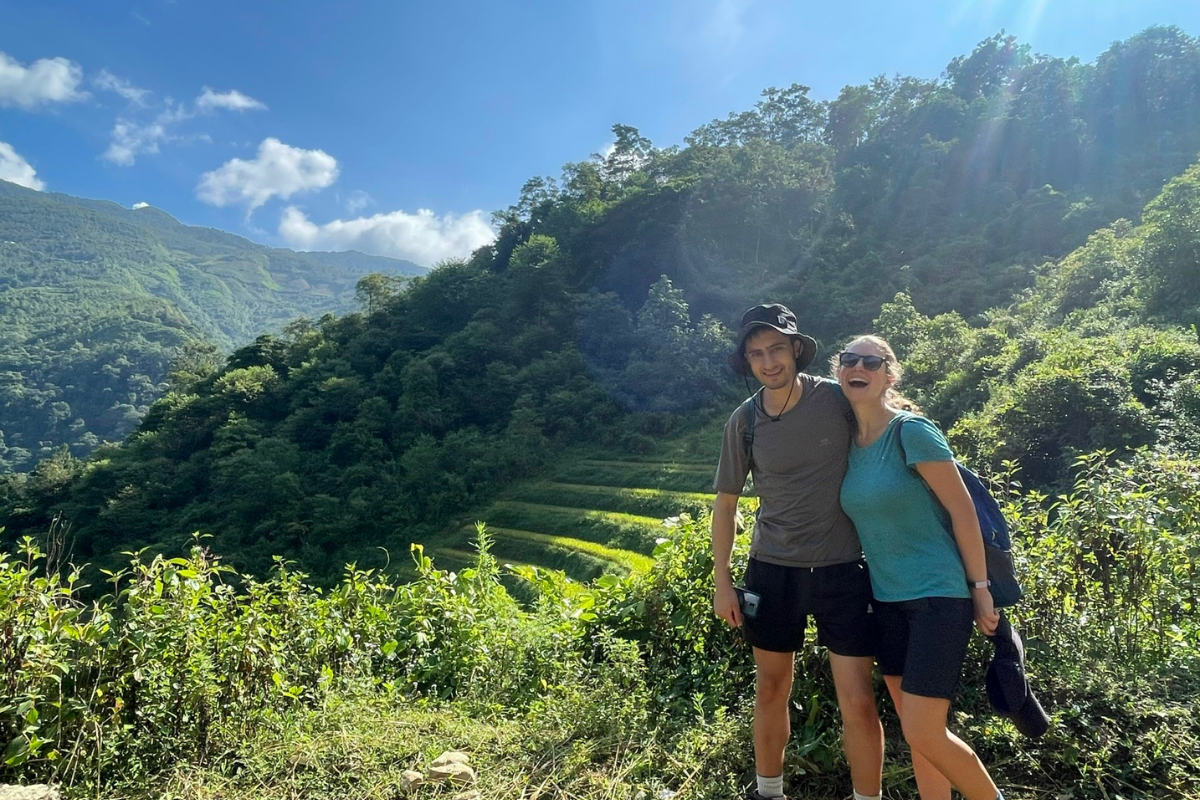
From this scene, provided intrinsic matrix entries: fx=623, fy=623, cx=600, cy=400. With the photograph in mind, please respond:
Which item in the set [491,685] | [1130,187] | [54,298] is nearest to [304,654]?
[491,685]

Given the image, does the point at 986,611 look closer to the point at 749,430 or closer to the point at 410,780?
the point at 749,430

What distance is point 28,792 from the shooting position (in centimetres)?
172

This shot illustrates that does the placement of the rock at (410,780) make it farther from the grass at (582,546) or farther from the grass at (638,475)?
the grass at (638,475)

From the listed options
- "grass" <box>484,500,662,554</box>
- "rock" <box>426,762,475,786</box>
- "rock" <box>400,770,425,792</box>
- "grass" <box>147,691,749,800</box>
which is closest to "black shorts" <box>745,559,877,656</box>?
"grass" <box>147,691,749,800</box>

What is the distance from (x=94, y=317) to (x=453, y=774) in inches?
4312

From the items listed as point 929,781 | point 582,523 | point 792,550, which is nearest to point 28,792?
point 792,550

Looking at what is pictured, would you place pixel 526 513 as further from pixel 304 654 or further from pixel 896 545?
pixel 896 545

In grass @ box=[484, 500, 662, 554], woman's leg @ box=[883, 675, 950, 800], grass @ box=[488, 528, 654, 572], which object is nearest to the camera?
woman's leg @ box=[883, 675, 950, 800]

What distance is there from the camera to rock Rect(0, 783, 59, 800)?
1.69m

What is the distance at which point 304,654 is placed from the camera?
2605 millimetres

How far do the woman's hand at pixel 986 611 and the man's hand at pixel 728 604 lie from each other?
0.65 m

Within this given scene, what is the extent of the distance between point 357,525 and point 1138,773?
23992 mm

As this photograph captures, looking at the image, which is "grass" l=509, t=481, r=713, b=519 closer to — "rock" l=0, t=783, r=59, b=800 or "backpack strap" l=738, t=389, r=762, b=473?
"backpack strap" l=738, t=389, r=762, b=473

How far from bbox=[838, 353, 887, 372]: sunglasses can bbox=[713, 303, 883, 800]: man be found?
0.11 meters
